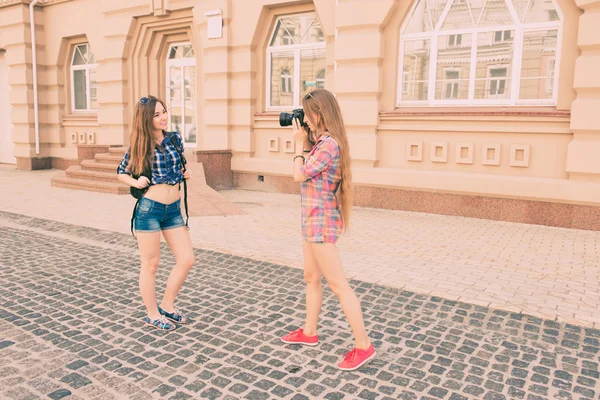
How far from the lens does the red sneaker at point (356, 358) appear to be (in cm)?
354

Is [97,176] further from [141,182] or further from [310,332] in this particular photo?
[310,332]

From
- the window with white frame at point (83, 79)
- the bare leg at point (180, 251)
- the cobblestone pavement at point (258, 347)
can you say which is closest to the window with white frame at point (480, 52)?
the cobblestone pavement at point (258, 347)

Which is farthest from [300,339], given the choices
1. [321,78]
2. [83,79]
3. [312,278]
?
[83,79]

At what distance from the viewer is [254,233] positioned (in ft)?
26.1

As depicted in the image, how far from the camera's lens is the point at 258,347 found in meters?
3.90

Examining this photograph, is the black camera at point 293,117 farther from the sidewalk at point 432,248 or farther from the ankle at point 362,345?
the sidewalk at point 432,248

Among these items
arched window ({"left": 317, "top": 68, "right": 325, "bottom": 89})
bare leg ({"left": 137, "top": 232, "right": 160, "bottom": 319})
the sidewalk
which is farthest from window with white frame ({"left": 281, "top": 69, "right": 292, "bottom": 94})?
bare leg ({"left": 137, "top": 232, "right": 160, "bottom": 319})

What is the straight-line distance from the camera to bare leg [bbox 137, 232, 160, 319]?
4.15 metres

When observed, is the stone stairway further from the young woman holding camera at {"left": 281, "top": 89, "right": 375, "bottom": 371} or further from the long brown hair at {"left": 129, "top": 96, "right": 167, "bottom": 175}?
the young woman holding camera at {"left": 281, "top": 89, "right": 375, "bottom": 371}

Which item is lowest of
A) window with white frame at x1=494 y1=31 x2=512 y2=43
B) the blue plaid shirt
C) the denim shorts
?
the denim shorts

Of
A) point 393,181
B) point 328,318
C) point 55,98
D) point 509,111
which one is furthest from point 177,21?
point 328,318

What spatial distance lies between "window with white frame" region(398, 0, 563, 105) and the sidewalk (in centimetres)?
229

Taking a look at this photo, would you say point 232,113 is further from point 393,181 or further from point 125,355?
point 125,355

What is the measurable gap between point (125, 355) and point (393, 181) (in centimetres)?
734
